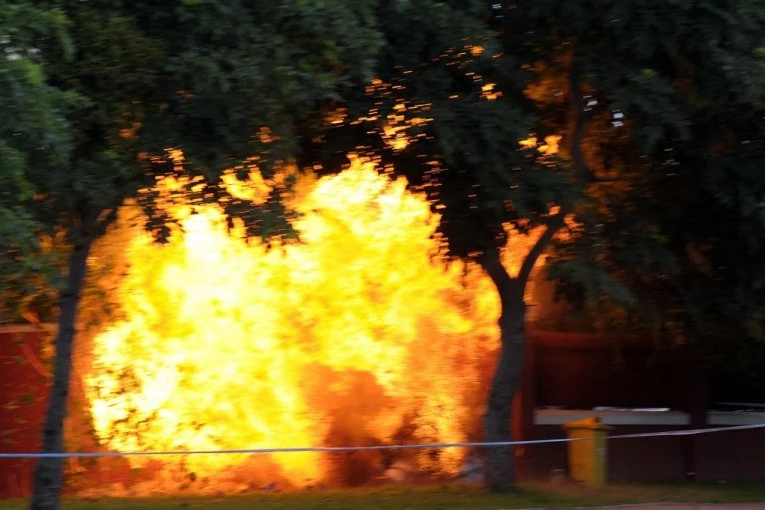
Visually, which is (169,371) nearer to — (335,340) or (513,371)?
(335,340)

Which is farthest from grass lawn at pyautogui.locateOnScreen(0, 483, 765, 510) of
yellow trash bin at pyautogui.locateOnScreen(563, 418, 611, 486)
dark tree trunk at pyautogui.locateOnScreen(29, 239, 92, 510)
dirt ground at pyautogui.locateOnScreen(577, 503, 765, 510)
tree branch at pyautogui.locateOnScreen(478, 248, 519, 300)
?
tree branch at pyautogui.locateOnScreen(478, 248, 519, 300)

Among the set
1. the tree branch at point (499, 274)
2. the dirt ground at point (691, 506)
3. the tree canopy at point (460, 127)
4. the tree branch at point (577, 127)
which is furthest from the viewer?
the tree branch at point (499, 274)

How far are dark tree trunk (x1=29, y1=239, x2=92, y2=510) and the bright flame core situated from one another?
118 inches

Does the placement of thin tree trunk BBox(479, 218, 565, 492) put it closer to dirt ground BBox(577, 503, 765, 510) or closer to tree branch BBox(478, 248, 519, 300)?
tree branch BBox(478, 248, 519, 300)

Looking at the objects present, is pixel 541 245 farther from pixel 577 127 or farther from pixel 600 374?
pixel 600 374

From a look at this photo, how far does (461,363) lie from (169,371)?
3.93 meters

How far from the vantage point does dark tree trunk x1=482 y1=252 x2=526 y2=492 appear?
12.7 m

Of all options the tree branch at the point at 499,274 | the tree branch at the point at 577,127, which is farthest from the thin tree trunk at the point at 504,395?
the tree branch at the point at 577,127

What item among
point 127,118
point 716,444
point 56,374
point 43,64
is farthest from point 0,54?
point 716,444

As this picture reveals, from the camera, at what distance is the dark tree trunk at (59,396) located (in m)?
10.1

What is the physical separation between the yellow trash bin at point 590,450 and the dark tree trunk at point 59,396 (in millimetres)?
6658

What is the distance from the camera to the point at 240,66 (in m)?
9.25

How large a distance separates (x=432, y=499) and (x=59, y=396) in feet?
15.0

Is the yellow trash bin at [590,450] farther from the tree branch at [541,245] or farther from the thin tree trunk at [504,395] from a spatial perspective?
the tree branch at [541,245]
